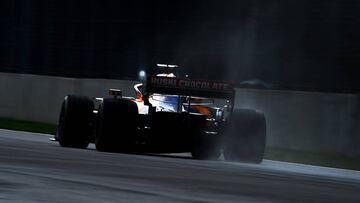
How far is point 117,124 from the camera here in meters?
16.3

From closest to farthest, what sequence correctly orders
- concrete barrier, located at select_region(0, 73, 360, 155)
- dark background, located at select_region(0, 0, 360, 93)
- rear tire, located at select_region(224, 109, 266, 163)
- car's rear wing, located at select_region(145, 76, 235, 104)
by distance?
car's rear wing, located at select_region(145, 76, 235, 104) < rear tire, located at select_region(224, 109, 266, 163) < concrete barrier, located at select_region(0, 73, 360, 155) < dark background, located at select_region(0, 0, 360, 93)

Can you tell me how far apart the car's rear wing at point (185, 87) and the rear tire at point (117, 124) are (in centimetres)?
48

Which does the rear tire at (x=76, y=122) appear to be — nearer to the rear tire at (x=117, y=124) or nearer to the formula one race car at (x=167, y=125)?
the formula one race car at (x=167, y=125)

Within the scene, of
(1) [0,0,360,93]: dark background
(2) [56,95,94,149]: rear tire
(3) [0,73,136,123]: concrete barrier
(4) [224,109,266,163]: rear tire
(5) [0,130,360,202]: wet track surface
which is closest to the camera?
(5) [0,130,360,202]: wet track surface

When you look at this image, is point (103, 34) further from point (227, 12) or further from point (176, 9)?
point (227, 12)

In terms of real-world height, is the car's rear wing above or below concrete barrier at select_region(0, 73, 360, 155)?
above

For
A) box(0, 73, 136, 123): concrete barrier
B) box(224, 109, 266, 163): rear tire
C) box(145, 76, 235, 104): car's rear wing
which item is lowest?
box(0, 73, 136, 123): concrete barrier

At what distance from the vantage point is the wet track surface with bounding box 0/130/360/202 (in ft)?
32.5

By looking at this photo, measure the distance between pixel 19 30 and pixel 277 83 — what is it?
9597mm

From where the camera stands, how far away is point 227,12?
23.7 meters

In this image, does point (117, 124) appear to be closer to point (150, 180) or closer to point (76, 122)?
point (76, 122)

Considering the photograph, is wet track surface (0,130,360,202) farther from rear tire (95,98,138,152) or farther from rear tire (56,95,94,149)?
rear tire (56,95,94,149)

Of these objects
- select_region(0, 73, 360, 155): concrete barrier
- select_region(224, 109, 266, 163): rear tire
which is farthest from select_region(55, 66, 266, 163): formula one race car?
select_region(0, 73, 360, 155): concrete barrier

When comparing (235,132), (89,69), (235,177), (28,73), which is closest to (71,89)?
(89,69)
